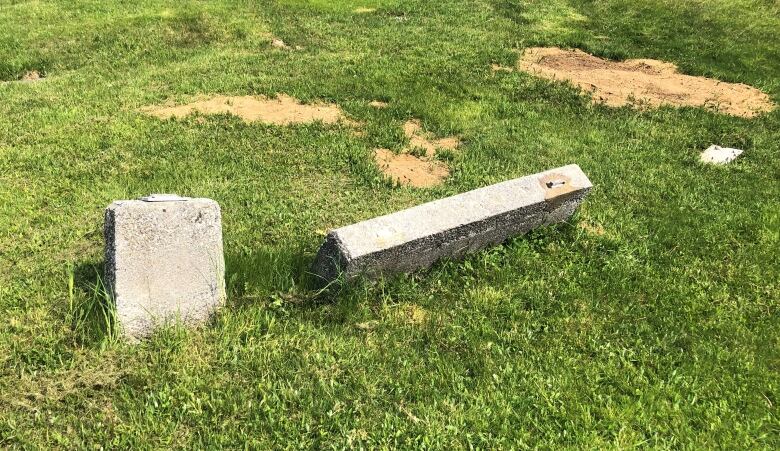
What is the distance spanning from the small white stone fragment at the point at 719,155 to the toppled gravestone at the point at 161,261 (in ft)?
19.7

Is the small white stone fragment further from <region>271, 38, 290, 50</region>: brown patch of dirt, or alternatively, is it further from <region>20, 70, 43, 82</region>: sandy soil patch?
<region>20, 70, 43, 82</region>: sandy soil patch

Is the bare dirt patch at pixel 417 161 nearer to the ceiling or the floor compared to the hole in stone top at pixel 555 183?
nearer to the floor

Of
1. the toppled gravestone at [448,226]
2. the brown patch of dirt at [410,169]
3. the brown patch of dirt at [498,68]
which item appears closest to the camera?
the toppled gravestone at [448,226]

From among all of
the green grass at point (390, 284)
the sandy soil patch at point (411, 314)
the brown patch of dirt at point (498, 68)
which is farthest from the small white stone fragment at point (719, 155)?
the sandy soil patch at point (411, 314)

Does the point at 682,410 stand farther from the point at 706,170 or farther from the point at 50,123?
the point at 50,123

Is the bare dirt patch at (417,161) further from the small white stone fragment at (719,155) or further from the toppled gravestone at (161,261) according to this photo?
the small white stone fragment at (719,155)

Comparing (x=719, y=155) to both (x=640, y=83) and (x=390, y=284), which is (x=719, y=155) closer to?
(x=640, y=83)

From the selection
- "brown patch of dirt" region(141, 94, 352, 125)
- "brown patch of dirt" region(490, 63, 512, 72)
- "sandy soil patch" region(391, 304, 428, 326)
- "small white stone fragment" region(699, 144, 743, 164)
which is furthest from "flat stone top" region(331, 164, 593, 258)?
"brown patch of dirt" region(490, 63, 512, 72)

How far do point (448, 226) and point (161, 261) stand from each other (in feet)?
6.62

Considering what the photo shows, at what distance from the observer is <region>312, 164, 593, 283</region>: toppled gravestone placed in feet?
13.3

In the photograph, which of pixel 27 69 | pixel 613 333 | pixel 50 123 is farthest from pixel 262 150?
pixel 27 69

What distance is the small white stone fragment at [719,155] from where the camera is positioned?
23.2ft

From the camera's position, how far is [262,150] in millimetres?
6840

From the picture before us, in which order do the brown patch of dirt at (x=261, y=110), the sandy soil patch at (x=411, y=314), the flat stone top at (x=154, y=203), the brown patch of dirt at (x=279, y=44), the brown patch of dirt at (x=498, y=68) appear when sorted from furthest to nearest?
the brown patch of dirt at (x=279, y=44)
the brown patch of dirt at (x=498, y=68)
the brown patch of dirt at (x=261, y=110)
the sandy soil patch at (x=411, y=314)
the flat stone top at (x=154, y=203)
